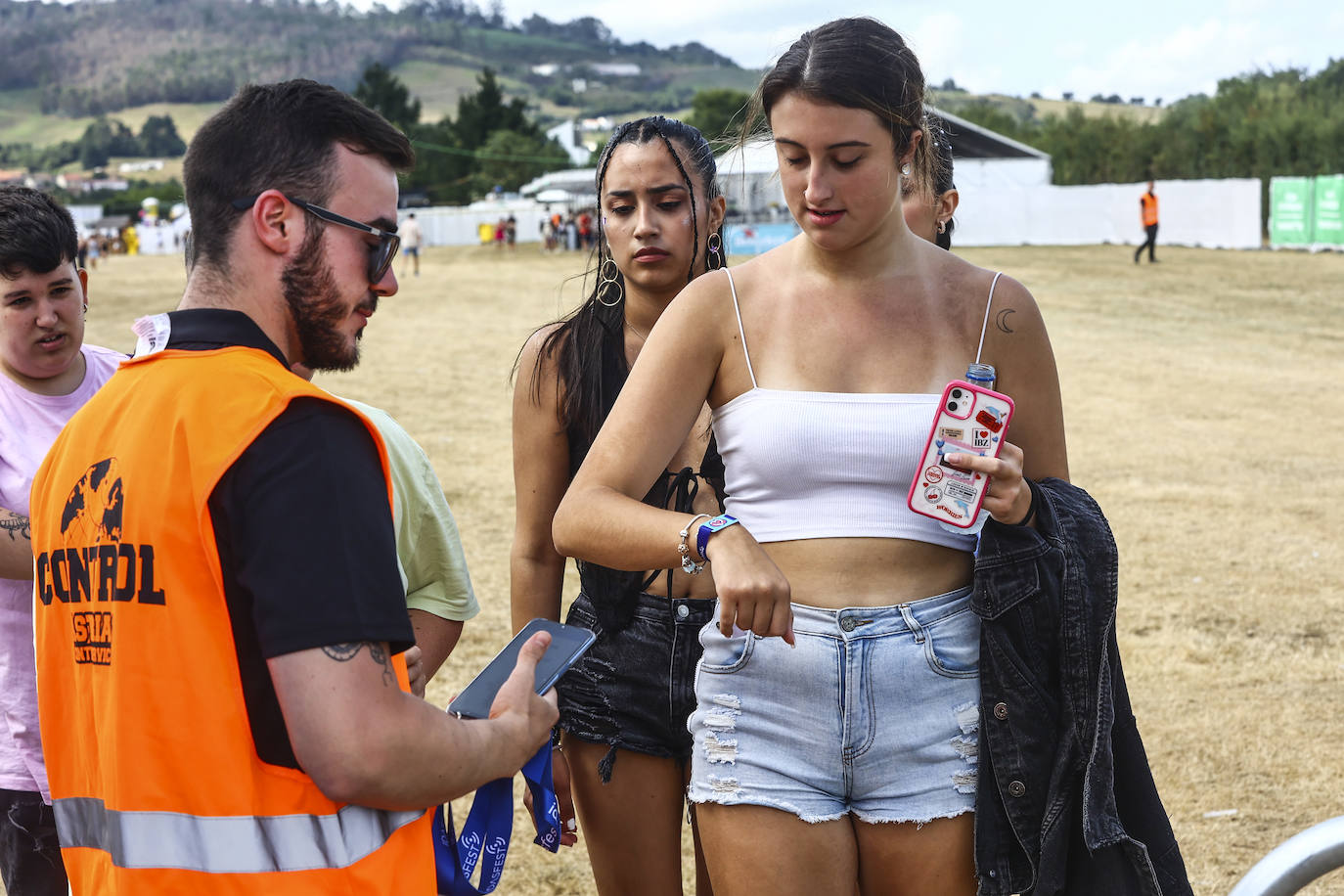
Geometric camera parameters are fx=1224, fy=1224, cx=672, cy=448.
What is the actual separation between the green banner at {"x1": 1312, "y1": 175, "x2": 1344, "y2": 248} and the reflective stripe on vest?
1224 inches

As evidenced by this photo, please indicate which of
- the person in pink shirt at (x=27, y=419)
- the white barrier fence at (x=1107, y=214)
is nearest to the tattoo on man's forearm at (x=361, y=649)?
the person in pink shirt at (x=27, y=419)

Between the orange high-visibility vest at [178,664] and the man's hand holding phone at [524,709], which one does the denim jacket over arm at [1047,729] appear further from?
the orange high-visibility vest at [178,664]

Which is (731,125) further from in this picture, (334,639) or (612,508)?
(334,639)

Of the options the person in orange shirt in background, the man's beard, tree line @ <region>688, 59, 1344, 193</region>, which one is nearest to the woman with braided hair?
the man's beard

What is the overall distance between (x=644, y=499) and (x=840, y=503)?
26.2 inches

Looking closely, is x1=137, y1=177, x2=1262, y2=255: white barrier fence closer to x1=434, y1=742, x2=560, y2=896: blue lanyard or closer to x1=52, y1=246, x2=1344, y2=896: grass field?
x1=52, y1=246, x2=1344, y2=896: grass field

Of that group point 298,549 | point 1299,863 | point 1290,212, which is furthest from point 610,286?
point 1290,212

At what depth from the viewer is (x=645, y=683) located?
8.74 ft

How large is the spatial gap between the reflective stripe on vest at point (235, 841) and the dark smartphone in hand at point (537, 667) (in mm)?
307

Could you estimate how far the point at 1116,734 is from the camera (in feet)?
7.00

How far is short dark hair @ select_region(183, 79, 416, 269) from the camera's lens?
5.51 feet

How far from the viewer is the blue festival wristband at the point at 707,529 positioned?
1.97 metres

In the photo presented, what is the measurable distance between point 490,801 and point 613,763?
2.60 feet

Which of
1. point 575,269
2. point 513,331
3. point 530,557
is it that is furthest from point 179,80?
point 530,557
